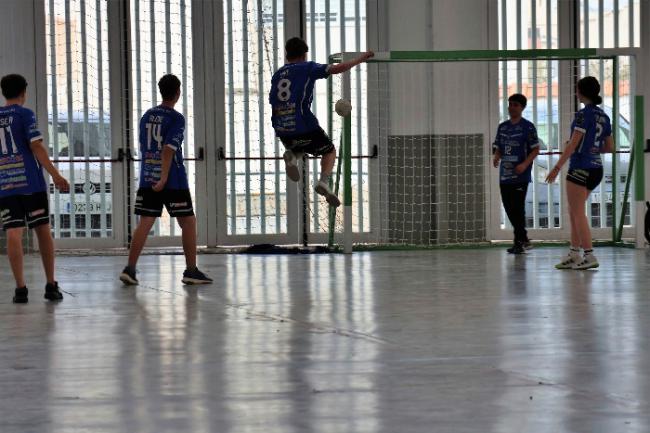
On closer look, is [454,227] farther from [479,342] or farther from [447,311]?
[479,342]

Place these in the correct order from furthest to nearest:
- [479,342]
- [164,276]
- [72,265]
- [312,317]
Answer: [72,265] → [164,276] → [312,317] → [479,342]

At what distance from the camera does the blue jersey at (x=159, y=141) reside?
8.19 metres

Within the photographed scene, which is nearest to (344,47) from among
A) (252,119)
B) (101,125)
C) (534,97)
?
(252,119)

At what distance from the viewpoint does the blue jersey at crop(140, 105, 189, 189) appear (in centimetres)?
819

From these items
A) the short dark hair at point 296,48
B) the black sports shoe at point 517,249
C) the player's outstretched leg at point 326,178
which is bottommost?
the black sports shoe at point 517,249

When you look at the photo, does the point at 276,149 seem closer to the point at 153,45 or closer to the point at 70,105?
the point at 153,45

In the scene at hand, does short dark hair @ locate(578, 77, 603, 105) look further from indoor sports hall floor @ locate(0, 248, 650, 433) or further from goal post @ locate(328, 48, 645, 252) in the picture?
goal post @ locate(328, 48, 645, 252)

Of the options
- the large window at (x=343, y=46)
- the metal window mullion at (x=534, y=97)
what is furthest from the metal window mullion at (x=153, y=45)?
the metal window mullion at (x=534, y=97)

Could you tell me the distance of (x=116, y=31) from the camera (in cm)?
1380

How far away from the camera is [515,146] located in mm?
11781

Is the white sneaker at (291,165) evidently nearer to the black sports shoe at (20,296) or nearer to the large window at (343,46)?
the black sports shoe at (20,296)

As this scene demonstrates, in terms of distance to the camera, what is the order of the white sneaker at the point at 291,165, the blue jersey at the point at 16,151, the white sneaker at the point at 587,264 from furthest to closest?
the white sneaker at the point at 587,264, the white sneaker at the point at 291,165, the blue jersey at the point at 16,151

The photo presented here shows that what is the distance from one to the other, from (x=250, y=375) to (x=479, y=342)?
1293mm

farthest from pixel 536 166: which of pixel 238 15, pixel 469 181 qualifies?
pixel 238 15
